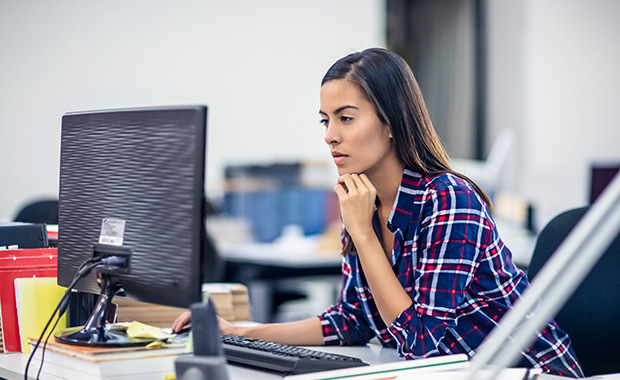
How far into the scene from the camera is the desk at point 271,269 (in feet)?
12.1

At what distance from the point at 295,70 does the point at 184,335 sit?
448 centimetres

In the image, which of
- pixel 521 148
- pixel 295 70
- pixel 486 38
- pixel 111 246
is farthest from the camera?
pixel 486 38

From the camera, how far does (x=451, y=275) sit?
47.4 inches

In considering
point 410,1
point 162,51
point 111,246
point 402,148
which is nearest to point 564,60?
point 410,1

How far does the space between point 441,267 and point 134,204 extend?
21.5 inches

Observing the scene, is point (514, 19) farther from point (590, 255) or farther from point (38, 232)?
point (590, 255)

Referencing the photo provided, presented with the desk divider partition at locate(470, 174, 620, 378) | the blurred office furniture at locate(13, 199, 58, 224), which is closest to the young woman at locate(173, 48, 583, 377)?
the desk divider partition at locate(470, 174, 620, 378)

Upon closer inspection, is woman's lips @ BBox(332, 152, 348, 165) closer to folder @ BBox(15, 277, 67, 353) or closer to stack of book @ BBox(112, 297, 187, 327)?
stack of book @ BBox(112, 297, 187, 327)

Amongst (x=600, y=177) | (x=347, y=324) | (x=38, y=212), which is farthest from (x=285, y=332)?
(x=600, y=177)

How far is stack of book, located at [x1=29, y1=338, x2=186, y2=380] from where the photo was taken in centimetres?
95

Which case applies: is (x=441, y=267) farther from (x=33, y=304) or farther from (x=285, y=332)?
(x=33, y=304)

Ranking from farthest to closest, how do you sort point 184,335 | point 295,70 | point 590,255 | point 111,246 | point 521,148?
point 521,148 → point 295,70 → point 111,246 → point 184,335 → point 590,255

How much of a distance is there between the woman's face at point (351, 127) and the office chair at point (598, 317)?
54 centimetres

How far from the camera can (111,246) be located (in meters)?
1.05
